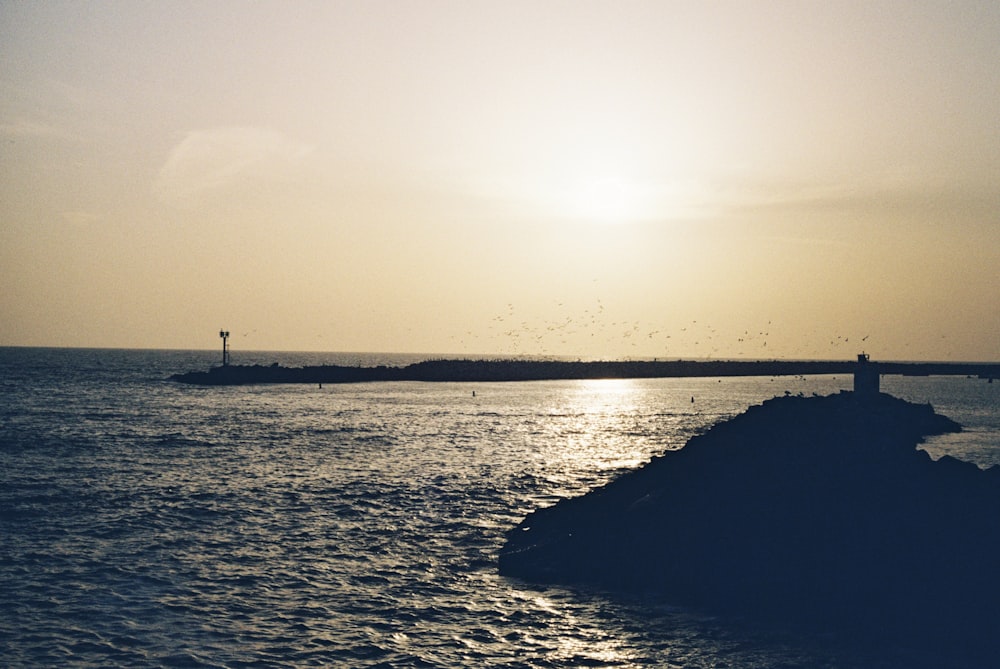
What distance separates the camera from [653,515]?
2095cm

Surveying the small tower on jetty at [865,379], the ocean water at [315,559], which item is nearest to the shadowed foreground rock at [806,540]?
the ocean water at [315,559]

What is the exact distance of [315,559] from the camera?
22250mm

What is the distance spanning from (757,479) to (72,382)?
378 feet

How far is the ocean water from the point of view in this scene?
15453 millimetres

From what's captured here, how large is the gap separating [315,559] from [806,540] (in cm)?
1283

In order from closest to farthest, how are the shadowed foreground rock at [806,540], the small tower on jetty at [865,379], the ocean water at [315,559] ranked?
the ocean water at [315,559] → the shadowed foreground rock at [806,540] → the small tower on jetty at [865,379]

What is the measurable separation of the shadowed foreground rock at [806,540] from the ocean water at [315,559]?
1022 millimetres

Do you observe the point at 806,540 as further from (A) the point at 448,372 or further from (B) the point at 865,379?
(A) the point at 448,372

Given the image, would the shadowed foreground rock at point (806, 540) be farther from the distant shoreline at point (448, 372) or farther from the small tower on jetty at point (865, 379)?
the distant shoreline at point (448, 372)

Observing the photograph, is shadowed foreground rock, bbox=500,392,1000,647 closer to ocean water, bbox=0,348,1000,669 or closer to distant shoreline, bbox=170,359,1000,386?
ocean water, bbox=0,348,1000,669

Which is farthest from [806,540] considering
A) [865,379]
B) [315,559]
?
[865,379]

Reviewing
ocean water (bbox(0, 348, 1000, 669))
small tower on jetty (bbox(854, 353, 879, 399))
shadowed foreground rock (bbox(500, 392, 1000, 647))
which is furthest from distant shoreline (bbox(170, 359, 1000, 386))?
shadowed foreground rock (bbox(500, 392, 1000, 647))

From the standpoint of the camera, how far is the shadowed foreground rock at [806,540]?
1661 centimetres

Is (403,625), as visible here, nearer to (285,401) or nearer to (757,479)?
(757,479)
